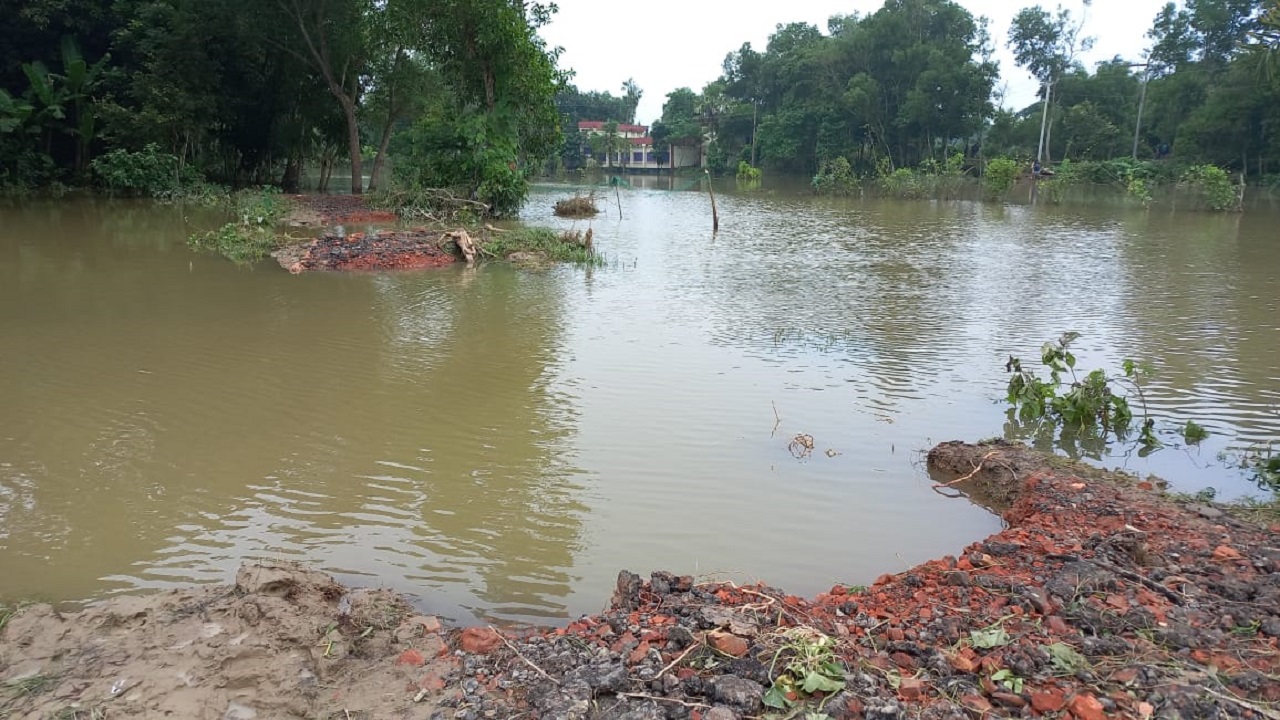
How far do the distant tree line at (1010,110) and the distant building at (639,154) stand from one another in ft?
38.5

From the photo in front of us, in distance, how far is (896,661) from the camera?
3236 mm

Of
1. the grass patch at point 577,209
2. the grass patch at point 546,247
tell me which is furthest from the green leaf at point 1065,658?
the grass patch at point 577,209

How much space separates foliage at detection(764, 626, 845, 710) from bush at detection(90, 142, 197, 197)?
26733 mm

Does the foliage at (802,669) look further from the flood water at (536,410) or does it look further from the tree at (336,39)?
the tree at (336,39)

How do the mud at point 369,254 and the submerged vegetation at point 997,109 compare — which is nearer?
the mud at point 369,254

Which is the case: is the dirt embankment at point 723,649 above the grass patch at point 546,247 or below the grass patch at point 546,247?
below

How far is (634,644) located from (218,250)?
15223 millimetres

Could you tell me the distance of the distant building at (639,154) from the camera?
245 ft

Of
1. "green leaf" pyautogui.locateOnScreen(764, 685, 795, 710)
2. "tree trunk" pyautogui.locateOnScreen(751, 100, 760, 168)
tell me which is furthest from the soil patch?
"tree trunk" pyautogui.locateOnScreen(751, 100, 760, 168)

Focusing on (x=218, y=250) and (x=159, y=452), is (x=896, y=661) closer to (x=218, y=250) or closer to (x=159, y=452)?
(x=159, y=452)

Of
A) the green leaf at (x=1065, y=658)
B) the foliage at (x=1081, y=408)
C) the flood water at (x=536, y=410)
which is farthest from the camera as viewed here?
the foliage at (x=1081, y=408)

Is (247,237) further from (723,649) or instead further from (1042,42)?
(1042,42)

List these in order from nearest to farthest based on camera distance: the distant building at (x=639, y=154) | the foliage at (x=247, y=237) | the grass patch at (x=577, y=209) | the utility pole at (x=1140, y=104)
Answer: the foliage at (x=247, y=237) < the grass patch at (x=577, y=209) < the utility pole at (x=1140, y=104) < the distant building at (x=639, y=154)

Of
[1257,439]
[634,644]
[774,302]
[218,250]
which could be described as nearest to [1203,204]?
[774,302]
